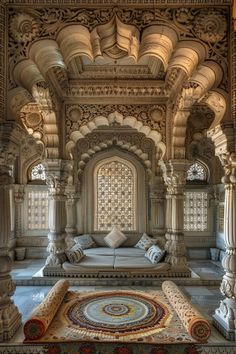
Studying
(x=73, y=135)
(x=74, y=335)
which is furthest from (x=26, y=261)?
(x=74, y=335)

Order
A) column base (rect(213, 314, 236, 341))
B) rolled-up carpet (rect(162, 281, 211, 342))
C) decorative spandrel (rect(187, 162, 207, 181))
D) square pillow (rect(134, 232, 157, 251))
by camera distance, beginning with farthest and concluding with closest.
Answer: decorative spandrel (rect(187, 162, 207, 181)), square pillow (rect(134, 232, 157, 251)), column base (rect(213, 314, 236, 341)), rolled-up carpet (rect(162, 281, 211, 342))

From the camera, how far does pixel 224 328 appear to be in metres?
4.50

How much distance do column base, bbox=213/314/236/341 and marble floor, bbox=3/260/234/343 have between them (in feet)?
0.22

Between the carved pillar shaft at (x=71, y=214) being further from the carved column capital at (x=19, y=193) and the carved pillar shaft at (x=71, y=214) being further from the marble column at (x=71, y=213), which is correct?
the carved column capital at (x=19, y=193)

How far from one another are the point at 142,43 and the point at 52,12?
4.14 ft

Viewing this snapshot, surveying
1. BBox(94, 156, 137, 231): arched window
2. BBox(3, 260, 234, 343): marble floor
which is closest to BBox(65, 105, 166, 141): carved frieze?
BBox(3, 260, 234, 343): marble floor

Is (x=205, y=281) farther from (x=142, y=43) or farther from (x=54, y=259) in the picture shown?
(x=142, y=43)

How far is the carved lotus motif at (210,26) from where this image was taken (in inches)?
172

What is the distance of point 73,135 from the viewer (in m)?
8.16

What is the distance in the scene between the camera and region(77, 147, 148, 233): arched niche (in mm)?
11766

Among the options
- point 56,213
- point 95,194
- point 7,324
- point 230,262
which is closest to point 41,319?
point 7,324

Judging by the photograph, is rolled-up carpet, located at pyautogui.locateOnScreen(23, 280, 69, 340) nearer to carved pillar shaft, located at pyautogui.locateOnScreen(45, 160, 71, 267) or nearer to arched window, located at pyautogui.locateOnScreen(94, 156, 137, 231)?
carved pillar shaft, located at pyautogui.locateOnScreen(45, 160, 71, 267)

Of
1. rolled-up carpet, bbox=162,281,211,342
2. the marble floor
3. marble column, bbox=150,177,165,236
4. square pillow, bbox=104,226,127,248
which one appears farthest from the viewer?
marble column, bbox=150,177,165,236

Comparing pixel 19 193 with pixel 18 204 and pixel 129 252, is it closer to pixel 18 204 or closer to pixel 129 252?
pixel 18 204
